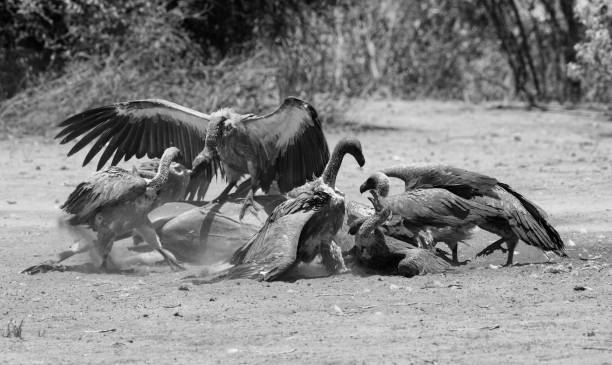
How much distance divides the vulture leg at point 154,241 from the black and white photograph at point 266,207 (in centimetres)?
2

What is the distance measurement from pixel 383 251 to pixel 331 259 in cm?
39

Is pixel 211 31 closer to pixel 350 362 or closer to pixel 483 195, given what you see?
pixel 483 195

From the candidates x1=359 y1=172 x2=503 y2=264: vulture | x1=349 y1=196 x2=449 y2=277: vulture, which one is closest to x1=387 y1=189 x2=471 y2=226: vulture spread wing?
x1=359 y1=172 x2=503 y2=264: vulture

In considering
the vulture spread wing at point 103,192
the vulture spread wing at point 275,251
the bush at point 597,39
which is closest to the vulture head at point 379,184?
the vulture spread wing at point 275,251

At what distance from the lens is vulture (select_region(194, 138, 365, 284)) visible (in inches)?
282

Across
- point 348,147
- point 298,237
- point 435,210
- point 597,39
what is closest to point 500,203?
point 435,210

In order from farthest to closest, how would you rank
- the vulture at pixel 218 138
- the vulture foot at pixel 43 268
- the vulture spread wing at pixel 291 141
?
the vulture at pixel 218 138
the vulture spread wing at pixel 291 141
the vulture foot at pixel 43 268

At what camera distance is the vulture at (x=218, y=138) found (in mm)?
8930

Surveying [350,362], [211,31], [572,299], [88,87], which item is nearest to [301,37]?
[211,31]

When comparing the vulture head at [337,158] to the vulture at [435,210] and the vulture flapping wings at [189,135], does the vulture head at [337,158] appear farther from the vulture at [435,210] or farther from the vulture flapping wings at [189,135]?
the vulture flapping wings at [189,135]

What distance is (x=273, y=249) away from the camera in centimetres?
720

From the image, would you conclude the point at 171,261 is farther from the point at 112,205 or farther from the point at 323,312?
the point at 323,312

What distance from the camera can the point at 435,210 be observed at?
7648mm

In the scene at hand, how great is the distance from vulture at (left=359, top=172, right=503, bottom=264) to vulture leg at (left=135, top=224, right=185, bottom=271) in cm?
149
